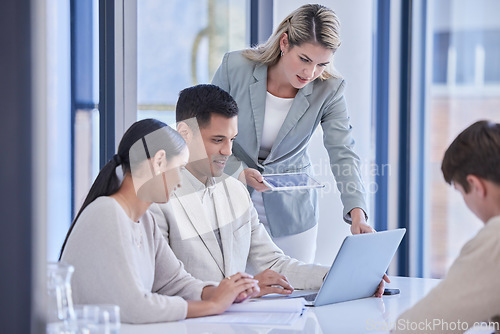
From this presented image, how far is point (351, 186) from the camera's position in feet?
7.97

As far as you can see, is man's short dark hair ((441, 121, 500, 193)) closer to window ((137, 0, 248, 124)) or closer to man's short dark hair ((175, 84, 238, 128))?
man's short dark hair ((175, 84, 238, 128))

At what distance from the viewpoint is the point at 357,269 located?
5.90ft

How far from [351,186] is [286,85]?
0.48 meters

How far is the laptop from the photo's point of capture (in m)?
1.72

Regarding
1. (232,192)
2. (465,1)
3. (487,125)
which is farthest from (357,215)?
(465,1)

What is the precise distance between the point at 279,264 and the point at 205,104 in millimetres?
564

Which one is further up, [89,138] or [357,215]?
[89,138]

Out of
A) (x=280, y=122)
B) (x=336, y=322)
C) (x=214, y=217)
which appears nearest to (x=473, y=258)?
(x=336, y=322)

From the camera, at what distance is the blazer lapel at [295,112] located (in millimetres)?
2539

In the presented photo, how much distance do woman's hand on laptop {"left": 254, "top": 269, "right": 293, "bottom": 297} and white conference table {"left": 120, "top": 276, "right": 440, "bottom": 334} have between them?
15 centimetres

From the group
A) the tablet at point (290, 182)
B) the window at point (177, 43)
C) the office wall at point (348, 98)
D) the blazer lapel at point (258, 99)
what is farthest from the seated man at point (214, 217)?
the office wall at point (348, 98)

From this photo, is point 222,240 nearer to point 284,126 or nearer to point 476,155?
point 284,126

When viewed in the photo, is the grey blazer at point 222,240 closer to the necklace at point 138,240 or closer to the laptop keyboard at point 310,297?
the laptop keyboard at point 310,297

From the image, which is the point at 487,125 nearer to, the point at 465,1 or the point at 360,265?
the point at 360,265
